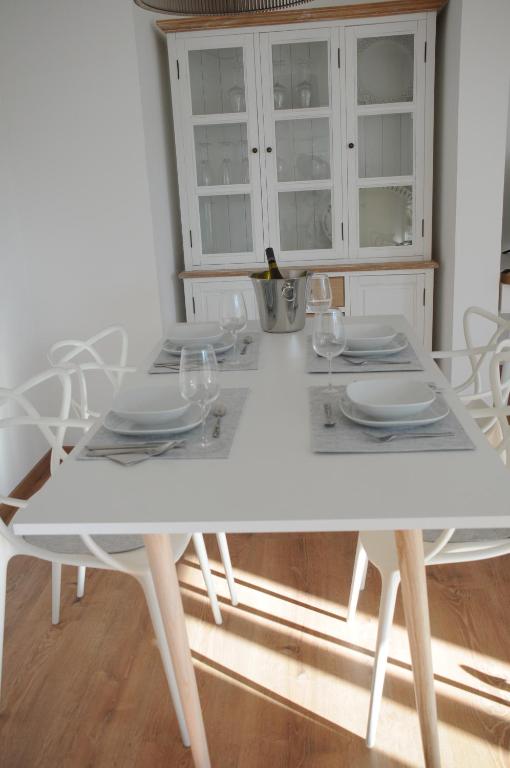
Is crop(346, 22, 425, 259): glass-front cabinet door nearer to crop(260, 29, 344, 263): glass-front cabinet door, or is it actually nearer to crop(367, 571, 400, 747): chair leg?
crop(260, 29, 344, 263): glass-front cabinet door

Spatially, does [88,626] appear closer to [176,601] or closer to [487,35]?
[176,601]

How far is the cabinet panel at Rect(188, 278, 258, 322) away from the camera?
3373mm

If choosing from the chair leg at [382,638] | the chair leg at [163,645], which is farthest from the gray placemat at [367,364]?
the chair leg at [163,645]

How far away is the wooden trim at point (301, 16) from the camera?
2980 mm

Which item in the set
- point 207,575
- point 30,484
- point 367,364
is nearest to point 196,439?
point 367,364

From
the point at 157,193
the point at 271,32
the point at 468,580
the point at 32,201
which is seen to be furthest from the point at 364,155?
the point at 468,580

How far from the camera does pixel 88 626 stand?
1965 millimetres

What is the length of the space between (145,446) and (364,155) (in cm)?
242

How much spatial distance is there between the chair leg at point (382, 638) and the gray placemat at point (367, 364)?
1.74 ft

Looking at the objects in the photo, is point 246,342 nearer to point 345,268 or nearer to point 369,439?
point 369,439

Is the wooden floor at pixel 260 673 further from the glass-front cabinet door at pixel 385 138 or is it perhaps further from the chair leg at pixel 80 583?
the glass-front cabinet door at pixel 385 138

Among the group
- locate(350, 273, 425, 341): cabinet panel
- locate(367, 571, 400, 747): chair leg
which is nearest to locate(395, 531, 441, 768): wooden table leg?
locate(367, 571, 400, 747): chair leg

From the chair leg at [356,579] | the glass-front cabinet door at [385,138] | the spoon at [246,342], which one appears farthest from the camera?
the glass-front cabinet door at [385,138]

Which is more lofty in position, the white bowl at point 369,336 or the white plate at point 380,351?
the white bowl at point 369,336
